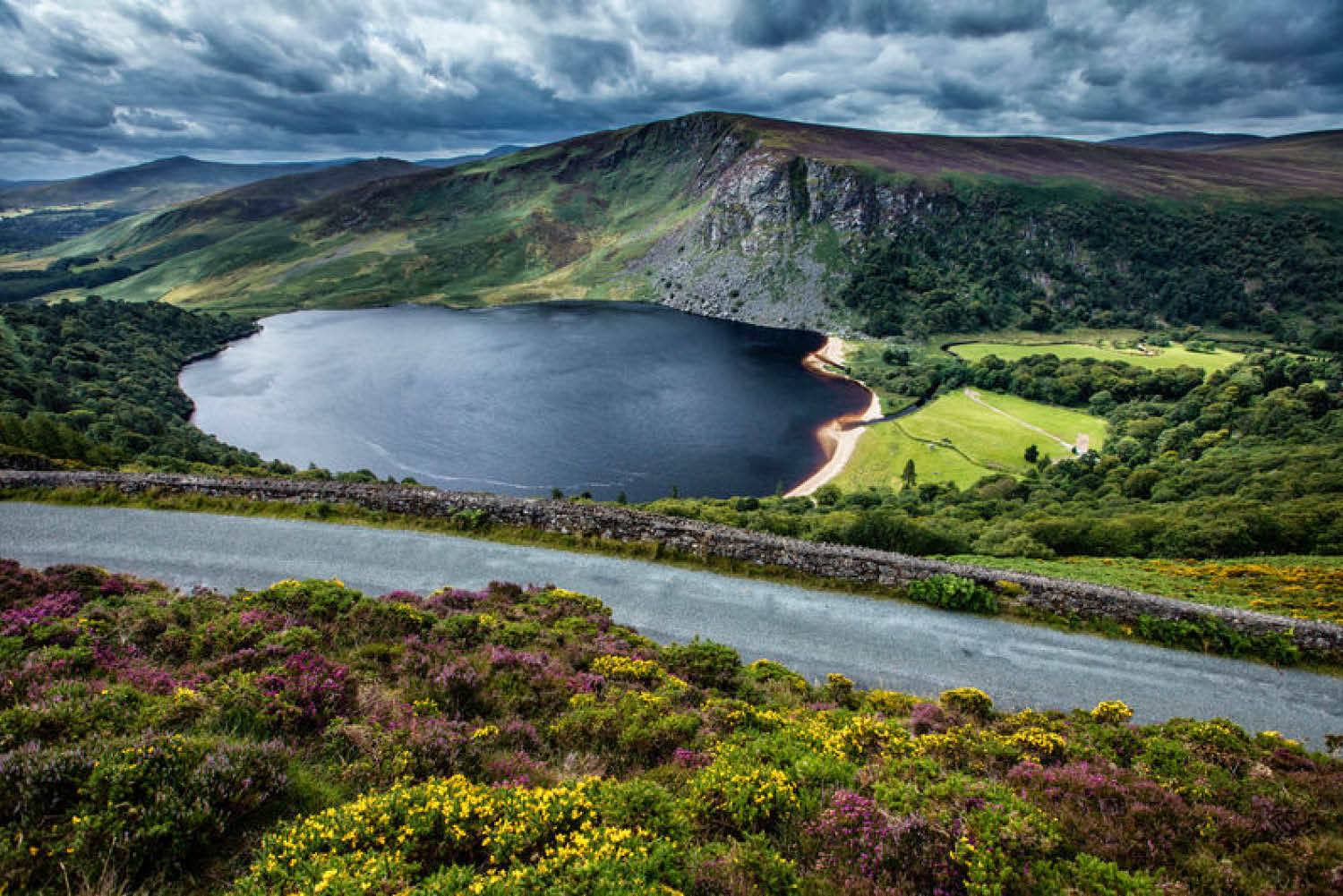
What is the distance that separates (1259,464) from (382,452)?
321 ft

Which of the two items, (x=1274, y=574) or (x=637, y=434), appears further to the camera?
(x=637, y=434)

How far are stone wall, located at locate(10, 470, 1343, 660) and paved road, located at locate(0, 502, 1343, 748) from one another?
994 mm

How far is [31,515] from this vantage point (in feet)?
66.3

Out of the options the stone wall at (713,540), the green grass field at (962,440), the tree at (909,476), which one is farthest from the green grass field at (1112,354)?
the stone wall at (713,540)

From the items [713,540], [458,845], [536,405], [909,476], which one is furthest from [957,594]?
[536,405]

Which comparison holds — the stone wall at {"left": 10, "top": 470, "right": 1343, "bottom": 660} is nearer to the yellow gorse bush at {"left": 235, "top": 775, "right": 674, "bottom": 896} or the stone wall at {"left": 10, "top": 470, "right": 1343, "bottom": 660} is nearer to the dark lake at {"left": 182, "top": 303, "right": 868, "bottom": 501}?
the yellow gorse bush at {"left": 235, "top": 775, "right": 674, "bottom": 896}

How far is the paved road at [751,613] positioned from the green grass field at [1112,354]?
476 ft

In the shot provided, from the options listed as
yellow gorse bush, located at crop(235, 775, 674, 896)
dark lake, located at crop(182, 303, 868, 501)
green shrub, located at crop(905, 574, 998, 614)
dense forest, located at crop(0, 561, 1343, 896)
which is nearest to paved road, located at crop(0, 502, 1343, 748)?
green shrub, located at crop(905, 574, 998, 614)

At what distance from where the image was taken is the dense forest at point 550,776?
5734 millimetres

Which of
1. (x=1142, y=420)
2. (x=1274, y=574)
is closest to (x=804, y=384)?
(x=1142, y=420)

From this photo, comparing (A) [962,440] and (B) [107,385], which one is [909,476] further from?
(B) [107,385]

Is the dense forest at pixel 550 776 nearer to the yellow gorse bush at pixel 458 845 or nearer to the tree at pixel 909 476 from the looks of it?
the yellow gorse bush at pixel 458 845

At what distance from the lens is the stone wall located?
15.9 meters

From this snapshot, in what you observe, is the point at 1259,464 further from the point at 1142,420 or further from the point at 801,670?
the point at 801,670
